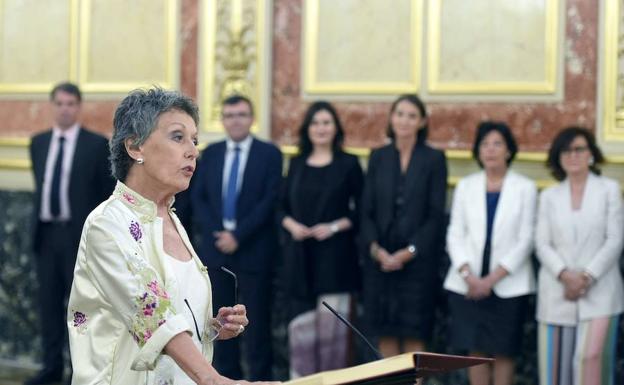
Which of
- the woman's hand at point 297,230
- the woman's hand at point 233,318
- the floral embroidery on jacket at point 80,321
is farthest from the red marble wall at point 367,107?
the floral embroidery on jacket at point 80,321

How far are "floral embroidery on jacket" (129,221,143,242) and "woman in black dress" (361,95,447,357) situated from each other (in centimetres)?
348

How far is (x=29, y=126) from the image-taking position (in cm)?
888

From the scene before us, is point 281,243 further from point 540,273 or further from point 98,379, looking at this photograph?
point 98,379

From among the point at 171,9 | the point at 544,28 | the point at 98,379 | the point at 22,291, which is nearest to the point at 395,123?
the point at 544,28

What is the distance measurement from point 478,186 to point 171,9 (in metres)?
2.91

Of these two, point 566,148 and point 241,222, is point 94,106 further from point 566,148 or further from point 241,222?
point 566,148

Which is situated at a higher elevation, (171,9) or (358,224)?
(171,9)

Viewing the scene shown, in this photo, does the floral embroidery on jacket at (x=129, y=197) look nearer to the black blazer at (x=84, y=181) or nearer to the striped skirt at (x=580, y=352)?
the striped skirt at (x=580, y=352)

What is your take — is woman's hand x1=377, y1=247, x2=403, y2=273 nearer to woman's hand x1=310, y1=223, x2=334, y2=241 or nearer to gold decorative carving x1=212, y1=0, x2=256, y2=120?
woman's hand x1=310, y1=223, x2=334, y2=241

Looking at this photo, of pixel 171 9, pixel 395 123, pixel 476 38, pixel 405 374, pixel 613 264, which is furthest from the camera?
pixel 171 9

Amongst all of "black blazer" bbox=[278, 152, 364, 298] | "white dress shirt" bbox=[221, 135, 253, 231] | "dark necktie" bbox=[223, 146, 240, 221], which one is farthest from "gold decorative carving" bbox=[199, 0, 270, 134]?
"black blazer" bbox=[278, 152, 364, 298]

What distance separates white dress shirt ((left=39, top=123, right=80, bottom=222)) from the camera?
7516mm

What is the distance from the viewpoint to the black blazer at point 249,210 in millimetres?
6957

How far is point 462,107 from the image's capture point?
7121 mm
